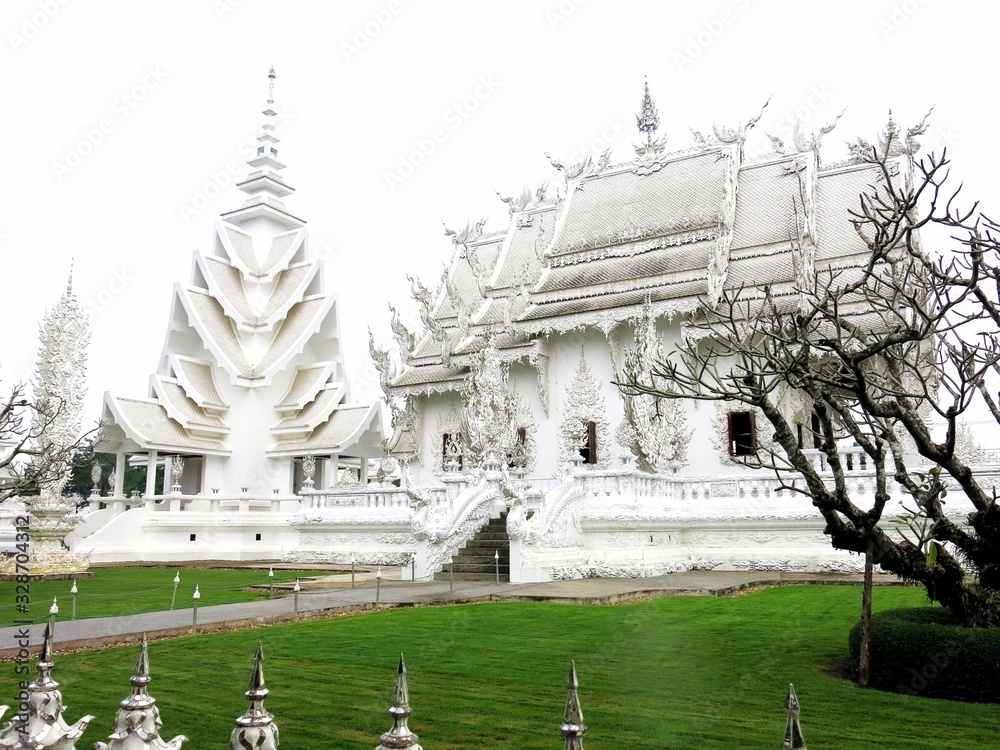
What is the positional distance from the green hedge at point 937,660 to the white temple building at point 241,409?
18.1 meters

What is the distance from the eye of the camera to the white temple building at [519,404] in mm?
14898

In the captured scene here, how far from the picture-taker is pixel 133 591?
42.0 ft

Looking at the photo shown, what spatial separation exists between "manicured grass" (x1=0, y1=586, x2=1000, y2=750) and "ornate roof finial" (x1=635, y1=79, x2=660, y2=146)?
879 inches

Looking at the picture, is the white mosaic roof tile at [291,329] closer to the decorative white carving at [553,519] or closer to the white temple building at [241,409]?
the white temple building at [241,409]

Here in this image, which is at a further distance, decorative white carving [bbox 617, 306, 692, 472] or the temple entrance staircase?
decorative white carving [bbox 617, 306, 692, 472]

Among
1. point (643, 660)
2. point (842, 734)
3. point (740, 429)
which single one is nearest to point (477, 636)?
point (643, 660)

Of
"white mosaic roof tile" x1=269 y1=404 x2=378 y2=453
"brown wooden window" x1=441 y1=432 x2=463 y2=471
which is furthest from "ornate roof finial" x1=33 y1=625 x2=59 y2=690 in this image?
"white mosaic roof tile" x1=269 y1=404 x2=378 y2=453

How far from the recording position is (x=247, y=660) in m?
6.79

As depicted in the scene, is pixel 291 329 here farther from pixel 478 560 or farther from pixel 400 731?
pixel 400 731

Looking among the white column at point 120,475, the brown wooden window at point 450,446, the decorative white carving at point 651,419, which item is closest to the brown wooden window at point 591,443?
the decorative white carving at point 651,419

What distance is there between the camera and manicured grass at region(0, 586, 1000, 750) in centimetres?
462

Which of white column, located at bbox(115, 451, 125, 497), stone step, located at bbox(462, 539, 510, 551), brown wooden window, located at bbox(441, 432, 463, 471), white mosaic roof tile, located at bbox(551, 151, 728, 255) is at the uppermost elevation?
white mosaic roof tile, located at bbox(551, 151, 728, 255)

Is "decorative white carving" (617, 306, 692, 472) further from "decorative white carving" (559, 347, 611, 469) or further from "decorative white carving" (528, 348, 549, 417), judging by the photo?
"decorative white carving" (528, 348, 549, 417)

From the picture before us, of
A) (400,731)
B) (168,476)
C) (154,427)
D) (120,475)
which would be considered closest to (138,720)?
(400,731)
